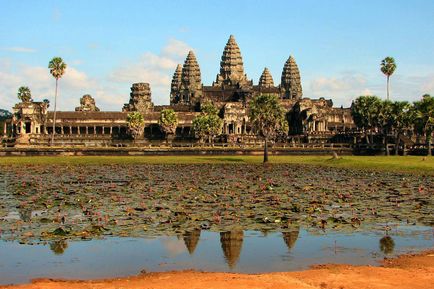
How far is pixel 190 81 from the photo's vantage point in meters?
183

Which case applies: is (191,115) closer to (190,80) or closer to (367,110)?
(190,80)

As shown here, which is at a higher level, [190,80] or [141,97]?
[190,80]

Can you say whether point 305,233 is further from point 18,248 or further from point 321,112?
point 321,112

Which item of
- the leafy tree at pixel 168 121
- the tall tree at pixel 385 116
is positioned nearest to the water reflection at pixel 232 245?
the tall tree at pixel 385 116

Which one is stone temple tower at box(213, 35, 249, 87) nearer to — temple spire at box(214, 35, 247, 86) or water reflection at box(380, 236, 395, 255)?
temple spire at box(214, 35, 247, 86)

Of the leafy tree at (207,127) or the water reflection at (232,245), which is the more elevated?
the leafy tree at (207,127)

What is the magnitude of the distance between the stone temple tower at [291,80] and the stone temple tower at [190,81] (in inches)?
1048

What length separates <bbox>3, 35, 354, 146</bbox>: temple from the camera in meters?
132

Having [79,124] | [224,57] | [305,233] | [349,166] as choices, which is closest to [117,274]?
[305,233]

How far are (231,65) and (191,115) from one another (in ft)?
142

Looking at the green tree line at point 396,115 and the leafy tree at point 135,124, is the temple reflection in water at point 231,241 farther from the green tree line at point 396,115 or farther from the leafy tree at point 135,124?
the leafy tree at point 135,124

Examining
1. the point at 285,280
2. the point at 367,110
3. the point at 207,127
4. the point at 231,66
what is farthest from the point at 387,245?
the point at 231,66

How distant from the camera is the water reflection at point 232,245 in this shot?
1778 cm

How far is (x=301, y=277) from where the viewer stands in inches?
607
